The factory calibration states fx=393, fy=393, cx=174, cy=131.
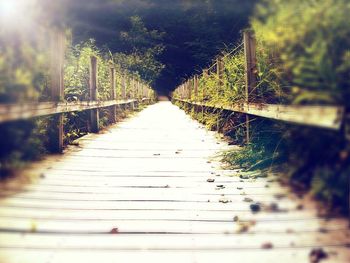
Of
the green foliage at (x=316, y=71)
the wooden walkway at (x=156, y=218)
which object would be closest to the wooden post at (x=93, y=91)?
the wooden walkway at (x=156, y=218)

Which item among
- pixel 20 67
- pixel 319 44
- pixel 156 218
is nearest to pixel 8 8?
pixel 20 67

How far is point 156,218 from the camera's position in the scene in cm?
187

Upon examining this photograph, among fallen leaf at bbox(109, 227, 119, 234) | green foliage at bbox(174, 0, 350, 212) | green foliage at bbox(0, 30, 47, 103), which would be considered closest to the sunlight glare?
green foliage at bbox(0, 30, 47, 103)

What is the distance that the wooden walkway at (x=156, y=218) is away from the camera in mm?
799

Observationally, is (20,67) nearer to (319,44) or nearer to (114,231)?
(319,44)

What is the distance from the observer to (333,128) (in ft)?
2.16

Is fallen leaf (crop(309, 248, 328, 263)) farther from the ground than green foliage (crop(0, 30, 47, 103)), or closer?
closer

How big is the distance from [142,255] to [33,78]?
892mm

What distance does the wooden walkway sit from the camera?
2.62 ft

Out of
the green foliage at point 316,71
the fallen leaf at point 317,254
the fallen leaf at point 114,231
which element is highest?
the green foliage at point 316,71

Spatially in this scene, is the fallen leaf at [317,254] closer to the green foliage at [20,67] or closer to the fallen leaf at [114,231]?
the green foliage at [20,67]

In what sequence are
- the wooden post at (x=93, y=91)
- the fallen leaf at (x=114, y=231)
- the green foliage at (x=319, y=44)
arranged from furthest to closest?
the wooden post at (x=93, y=91), the fallen leaf at (x=114, y=231), the green foliage at (x=319, y=44)

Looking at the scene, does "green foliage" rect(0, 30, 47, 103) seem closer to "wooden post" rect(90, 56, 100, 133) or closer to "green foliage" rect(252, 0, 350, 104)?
"green foliage" rect(252, 0, 350, 104)

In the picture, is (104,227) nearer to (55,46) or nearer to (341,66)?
(55,46)
